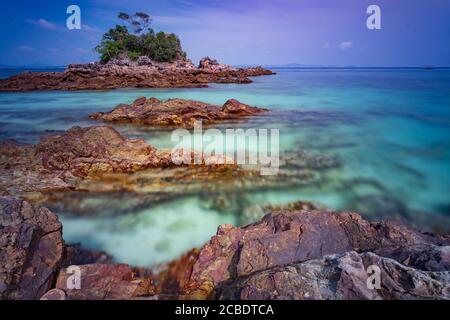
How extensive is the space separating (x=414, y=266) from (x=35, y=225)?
13.6ft

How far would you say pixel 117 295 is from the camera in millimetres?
3139

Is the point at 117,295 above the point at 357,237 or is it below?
below

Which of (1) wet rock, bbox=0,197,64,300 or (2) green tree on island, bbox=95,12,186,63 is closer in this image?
(1) wet rock, bbox=0,197,64,300

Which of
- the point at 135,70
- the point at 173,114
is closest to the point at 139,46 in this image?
the point at 135,70

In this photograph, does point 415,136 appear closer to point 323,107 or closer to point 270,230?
point 323,107

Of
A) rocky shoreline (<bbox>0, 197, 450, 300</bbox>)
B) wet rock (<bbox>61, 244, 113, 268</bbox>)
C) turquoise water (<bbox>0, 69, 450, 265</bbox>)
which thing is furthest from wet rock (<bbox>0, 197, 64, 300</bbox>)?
turquoise water (<bbox>0, 69, 450, 265</bbox>)

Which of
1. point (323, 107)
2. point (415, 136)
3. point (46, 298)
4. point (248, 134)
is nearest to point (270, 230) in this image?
point (46, 298)

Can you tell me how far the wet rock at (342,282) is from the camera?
2.51m

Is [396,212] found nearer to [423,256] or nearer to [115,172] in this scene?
[423,256]

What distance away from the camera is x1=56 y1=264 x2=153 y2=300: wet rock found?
10.2 ft

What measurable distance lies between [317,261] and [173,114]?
9632 mm

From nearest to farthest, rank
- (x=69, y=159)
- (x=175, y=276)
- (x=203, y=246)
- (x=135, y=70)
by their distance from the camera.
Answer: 1. (x=175, y=276)
2. (x=203, y=246)
3. (x=69, y=159)
4. (x=135, y=70)

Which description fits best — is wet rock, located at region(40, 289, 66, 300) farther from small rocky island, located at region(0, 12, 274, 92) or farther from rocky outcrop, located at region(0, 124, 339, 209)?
small rocky island, located at region(0, 12, 274, 92)

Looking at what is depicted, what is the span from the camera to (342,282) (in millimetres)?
2574
